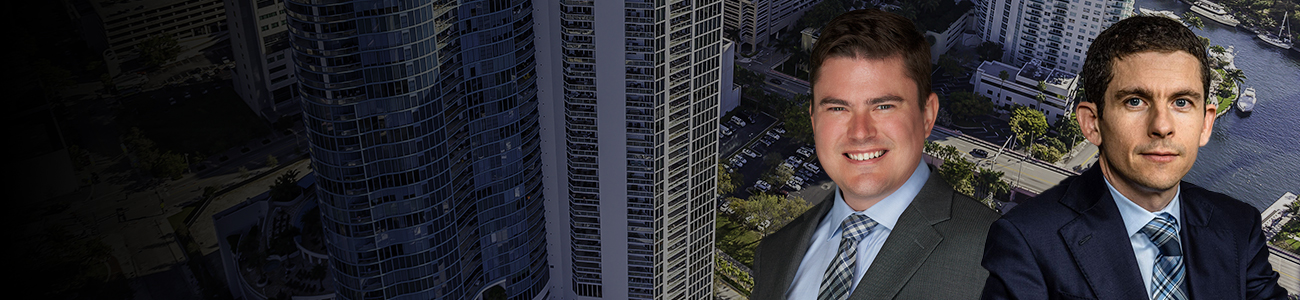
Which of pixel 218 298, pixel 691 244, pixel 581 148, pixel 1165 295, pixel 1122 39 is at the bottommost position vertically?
pixel 218 298

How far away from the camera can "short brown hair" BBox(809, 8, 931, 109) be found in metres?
11.9

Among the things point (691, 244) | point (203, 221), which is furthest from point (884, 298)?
point (203, 221)

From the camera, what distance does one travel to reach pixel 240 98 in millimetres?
111562

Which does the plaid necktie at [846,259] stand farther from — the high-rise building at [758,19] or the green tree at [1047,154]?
the high-rise building at [758,19]

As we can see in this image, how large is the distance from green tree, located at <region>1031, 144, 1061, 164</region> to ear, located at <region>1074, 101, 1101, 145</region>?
93476 mm

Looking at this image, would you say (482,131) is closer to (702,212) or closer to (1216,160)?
(702,212)

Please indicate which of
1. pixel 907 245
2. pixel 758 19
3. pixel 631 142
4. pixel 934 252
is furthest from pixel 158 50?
pixel 934 252

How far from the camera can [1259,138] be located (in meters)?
107

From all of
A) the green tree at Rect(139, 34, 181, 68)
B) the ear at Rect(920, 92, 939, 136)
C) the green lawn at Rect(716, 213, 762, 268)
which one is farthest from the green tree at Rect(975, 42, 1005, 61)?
the ear at Rect(920, 92, 939, 136)

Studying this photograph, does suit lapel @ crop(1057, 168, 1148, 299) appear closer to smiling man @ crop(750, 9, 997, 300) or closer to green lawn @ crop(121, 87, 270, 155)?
smiling man @ crop(750, 9, 997, 300)

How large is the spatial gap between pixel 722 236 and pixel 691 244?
21.4 m

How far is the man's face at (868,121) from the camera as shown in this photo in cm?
1222

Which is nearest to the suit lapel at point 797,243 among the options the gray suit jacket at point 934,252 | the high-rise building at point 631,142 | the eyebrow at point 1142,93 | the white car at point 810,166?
the gray suit jacket at point 934,252

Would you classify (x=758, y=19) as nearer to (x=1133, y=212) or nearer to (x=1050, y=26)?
(x=1050, y=26)
